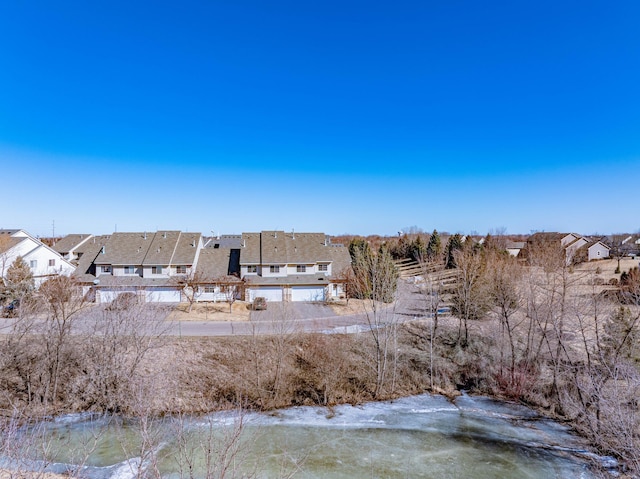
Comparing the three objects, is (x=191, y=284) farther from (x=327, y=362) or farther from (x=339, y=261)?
(x=339, y=261)

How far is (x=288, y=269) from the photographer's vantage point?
120 feet

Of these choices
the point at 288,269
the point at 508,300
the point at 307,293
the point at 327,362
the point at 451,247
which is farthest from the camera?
the point at 451,247

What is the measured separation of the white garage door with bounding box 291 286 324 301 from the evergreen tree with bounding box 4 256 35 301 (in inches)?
836

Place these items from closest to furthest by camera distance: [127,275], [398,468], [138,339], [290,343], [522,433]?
[398,468], [522,433], [138,339], [290,343], [127,275]

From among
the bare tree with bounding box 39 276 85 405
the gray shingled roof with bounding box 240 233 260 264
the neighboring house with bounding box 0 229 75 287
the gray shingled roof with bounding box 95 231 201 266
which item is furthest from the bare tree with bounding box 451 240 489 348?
the neighboring house with bounding box 0 229 75 287

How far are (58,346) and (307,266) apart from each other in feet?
73.4

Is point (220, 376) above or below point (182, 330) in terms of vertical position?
below

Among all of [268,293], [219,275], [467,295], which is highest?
[219,275]

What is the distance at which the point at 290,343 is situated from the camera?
23.4m

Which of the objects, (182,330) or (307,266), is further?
(307,266)

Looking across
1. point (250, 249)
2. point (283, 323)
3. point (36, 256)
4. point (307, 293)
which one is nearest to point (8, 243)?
point (36, 256)

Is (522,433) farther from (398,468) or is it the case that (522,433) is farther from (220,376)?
(220,376)

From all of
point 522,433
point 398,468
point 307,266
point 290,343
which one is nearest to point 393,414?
point 398,468

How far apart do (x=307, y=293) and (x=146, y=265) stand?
620 inches
